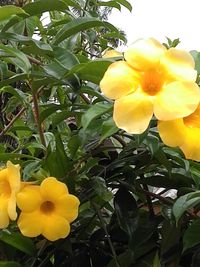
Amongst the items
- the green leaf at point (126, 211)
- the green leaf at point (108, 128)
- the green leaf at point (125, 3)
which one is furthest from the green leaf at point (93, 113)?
the green leaf at point (125, 3)

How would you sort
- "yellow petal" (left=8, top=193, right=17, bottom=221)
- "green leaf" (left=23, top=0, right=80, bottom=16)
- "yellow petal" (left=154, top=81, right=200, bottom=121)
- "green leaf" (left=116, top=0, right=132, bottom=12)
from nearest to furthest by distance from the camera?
1. "yellow petal" (left=154, top=81, right=200, bottom=121)
2. "yellow petal" (left=8, top=193, right=17, bottom=221)
3. "green leaf" (left=23, top=0, right=80, bottom=16)
4. "green leaf" (left=116, top=0, right=132, bottom=12)

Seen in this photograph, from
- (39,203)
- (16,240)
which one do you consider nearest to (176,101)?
(39,203)

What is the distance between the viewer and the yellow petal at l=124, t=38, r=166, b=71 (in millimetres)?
558

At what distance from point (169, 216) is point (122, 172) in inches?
4.8

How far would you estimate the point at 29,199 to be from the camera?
0.67 metres

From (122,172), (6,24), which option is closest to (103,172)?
(122,172)

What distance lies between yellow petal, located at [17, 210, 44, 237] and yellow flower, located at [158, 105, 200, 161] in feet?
0.79

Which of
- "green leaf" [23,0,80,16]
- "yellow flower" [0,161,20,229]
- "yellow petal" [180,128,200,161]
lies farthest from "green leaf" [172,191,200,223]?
"green leaf" [23,0,80,16]

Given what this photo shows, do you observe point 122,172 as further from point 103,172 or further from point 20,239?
point 20,239

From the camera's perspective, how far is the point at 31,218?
675 mm

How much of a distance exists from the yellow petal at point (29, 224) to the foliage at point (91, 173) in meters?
0.09

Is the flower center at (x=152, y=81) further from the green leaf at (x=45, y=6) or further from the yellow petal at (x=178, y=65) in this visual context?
the green leaf at (x=45, y=6)

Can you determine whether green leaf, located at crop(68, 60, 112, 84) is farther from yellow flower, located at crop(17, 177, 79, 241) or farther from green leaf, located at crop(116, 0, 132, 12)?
green leaf, located at crop(116, 0, 132, 12)

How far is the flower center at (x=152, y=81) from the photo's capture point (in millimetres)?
547
